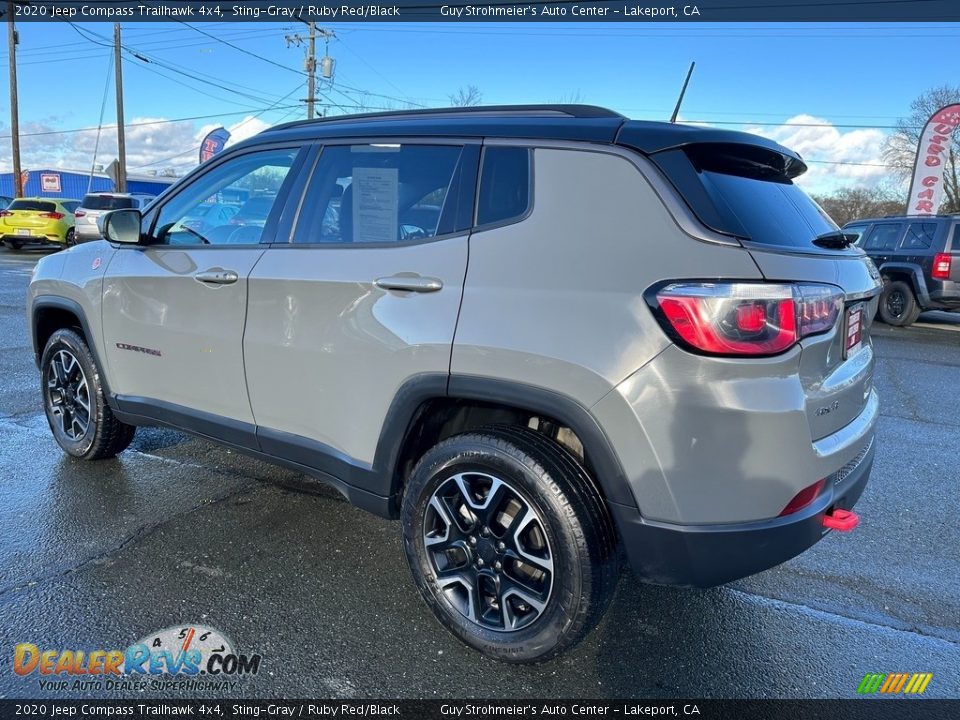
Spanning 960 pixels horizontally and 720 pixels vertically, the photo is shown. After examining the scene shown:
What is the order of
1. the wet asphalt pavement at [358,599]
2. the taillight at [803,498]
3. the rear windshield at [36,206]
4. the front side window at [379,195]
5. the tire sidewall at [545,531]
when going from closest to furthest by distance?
1. the taillight at [803,498]
2. the tire sidewall at [545,531]
3. the wet asphalt pavement at [358,599]
4. the front side window at [379,195]
5. the rear windshield at [36,206]

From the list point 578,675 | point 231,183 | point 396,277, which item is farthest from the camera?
point 231,183

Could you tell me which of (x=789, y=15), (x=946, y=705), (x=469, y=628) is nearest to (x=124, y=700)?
(x=469, y=628)

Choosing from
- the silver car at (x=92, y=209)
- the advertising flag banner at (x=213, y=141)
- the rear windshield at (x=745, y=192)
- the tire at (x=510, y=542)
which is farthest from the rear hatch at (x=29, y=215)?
the rear windshield at (x=745, y=192)

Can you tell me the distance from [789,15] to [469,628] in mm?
19021

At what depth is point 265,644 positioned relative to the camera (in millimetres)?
2385

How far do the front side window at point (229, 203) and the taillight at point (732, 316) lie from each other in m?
1.96

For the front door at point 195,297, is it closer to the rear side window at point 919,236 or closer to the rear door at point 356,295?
the rear door at point 356,295

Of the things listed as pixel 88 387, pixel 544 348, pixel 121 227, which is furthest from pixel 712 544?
pixel 88 387

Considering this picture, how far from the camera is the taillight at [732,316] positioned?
6.15 ft

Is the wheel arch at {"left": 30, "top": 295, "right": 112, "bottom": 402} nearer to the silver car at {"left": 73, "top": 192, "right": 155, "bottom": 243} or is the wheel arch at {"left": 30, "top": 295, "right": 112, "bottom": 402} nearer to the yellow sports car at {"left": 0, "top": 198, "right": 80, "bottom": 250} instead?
the silver car at {"left": 73, "top": 192, "right": 155, "bottom": 243}

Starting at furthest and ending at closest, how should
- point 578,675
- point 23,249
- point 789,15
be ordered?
point 23,249, point 789,15, point 578,675

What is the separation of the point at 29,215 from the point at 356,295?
22.8 meters

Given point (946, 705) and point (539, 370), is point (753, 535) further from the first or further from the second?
point (946, 705)

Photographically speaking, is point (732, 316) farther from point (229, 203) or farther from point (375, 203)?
point (229, 203)
